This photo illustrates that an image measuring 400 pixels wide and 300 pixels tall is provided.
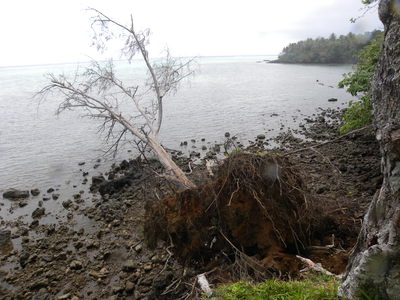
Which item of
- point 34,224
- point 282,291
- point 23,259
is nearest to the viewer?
point 282,291

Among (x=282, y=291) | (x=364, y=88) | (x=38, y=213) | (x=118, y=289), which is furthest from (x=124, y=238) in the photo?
(x=364, y=88)

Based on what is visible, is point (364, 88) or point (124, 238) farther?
point (364, 88)

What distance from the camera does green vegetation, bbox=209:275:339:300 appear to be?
3301 mm

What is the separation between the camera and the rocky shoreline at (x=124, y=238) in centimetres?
662

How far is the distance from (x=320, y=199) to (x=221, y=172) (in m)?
2.38

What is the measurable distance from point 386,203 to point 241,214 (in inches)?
139

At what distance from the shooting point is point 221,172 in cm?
630

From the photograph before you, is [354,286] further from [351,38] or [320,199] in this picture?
[351,38]

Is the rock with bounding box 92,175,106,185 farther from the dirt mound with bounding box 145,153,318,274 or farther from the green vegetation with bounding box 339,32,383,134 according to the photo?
the green vegetation with bounding box 339,32,383,134

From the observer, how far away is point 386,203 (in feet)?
9.31

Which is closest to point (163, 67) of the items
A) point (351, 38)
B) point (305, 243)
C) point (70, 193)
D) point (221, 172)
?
point (70, 193)

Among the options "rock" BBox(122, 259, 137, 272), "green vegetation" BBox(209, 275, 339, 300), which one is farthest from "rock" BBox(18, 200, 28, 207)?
"green vegetation" BBox(209, 275, 339, 300)

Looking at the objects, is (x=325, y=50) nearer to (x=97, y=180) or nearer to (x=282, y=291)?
(x=97, y=180)

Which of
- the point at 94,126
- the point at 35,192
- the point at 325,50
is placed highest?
the point at 325,50
